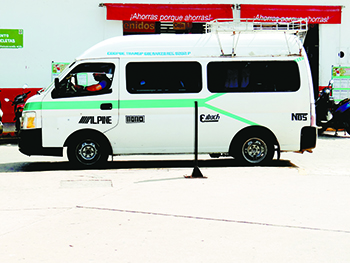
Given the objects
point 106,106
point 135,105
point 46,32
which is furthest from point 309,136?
point 46,32

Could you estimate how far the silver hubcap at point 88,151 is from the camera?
34.3 feet

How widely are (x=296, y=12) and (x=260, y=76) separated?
8676 mm

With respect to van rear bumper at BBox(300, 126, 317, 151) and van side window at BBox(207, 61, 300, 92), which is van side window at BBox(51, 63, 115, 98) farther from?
van rear bumper at BBox(300, 126, 317, 151)

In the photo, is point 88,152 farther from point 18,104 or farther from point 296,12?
point 296,12

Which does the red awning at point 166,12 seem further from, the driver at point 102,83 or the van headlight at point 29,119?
the van headlight at point 29,119

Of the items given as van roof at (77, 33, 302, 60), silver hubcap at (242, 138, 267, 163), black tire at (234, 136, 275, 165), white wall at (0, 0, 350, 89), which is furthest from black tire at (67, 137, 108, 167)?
white wall at (0, 0, 350, 89)

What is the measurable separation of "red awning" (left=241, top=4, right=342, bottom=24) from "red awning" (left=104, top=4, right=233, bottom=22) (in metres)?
0.71

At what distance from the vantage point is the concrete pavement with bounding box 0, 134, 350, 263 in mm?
5223

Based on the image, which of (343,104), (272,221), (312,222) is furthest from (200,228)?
(343,104)

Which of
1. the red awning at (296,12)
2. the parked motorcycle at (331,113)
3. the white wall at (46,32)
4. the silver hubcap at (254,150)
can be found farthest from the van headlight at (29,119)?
the red awning at (296,12)

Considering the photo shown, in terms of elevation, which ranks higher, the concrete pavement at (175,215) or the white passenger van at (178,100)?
the white passenger van at (178,100)

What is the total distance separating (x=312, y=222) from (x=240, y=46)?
16.6ft

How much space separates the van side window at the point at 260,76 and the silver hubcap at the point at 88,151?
2.67m

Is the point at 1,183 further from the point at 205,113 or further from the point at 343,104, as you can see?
the point at 343,104
